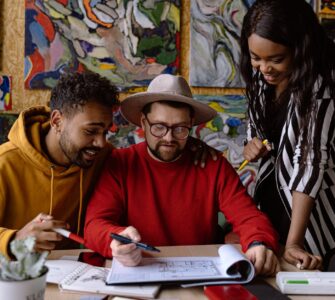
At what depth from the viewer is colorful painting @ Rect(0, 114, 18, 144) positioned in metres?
2.19

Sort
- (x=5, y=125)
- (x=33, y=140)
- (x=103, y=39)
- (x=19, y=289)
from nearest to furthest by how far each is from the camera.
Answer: (x=19, y=289) < (x=33, y=140) < (x=5, y=125) < (x=103, y=39)

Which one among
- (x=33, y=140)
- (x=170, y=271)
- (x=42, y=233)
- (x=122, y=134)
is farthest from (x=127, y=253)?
(x=122, y=134)

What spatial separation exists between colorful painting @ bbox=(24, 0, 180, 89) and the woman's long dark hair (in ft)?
3.50

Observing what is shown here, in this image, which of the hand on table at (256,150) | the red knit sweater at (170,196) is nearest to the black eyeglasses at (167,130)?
the red knit sweater at (170,196)

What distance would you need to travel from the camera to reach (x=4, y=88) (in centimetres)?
223

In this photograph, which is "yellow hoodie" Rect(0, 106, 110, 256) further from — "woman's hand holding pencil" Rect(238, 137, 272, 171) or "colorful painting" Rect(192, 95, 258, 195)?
"colorful painting" Rect(192, 95, 258, 195)

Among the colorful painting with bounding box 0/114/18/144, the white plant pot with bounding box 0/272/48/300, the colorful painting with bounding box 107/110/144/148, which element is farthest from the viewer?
the colorful painting with bounding box 107/110/144/148

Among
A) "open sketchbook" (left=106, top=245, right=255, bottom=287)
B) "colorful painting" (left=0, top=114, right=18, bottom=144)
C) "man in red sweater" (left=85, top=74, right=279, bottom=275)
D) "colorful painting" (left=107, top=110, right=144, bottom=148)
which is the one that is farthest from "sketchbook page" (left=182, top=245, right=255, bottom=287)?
"colorful painting" (left=0, top=114, right=18, bottom=144)

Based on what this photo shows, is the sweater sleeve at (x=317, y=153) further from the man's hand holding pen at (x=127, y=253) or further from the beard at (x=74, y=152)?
the beard at (x=74, y=152)

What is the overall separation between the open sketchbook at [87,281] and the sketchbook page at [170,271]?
19mm

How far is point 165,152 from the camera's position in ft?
4.74

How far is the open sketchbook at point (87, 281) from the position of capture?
2.95ft

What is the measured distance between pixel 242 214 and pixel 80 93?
651 mm

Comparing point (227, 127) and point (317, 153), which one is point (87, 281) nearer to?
point (317, 153)
